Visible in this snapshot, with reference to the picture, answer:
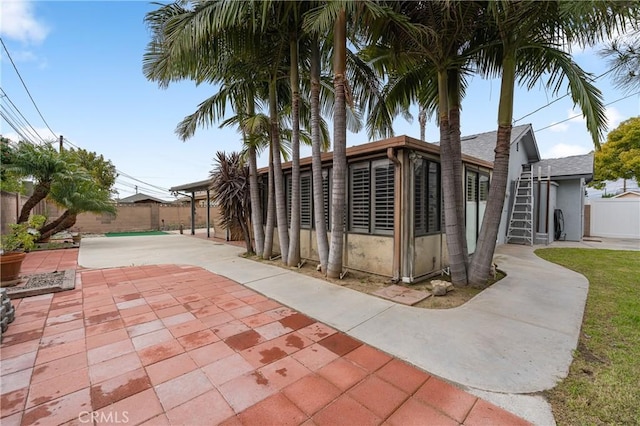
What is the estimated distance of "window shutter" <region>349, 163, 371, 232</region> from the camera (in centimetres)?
581

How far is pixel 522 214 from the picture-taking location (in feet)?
35.8

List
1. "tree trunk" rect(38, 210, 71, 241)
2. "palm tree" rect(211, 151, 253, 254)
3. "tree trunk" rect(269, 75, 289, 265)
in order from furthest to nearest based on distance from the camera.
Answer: "tree trunk" rect(38, 210, 71, 241) < "palm tree" rect(211, 151, 253, 254) < "tree trunk" rect(269, 75, 289, 265)

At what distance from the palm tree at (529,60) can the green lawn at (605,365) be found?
1693mm

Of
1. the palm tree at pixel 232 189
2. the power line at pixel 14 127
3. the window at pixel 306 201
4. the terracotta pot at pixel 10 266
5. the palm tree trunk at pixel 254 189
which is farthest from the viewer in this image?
the power line at pixel 14 127

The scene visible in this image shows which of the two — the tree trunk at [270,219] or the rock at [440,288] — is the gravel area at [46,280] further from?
the rock at [440,288]

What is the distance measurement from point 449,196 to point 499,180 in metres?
0.87

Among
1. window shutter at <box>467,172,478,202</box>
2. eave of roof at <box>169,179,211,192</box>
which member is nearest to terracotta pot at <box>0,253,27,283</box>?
eave of roof at <box>169,179,211,192</box>

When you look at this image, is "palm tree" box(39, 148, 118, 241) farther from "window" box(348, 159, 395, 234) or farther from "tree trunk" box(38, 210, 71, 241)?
"window" box(348, 159, 395, 234)

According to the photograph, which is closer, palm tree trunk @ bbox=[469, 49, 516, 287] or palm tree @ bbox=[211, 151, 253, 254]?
palm tree trunk @ bbox=[469, 49, 516, 287]

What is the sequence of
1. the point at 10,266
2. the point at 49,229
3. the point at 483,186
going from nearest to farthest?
the point at 10,266
the point at 483,186
the point at 49,229

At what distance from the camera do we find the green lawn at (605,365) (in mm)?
1943

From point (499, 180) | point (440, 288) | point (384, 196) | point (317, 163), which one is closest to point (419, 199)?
point (384, 196)

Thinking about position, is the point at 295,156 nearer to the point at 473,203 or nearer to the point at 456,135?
the point at 456,135

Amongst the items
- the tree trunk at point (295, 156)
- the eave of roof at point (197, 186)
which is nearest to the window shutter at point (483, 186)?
the tree trunk at point (295, 156)
